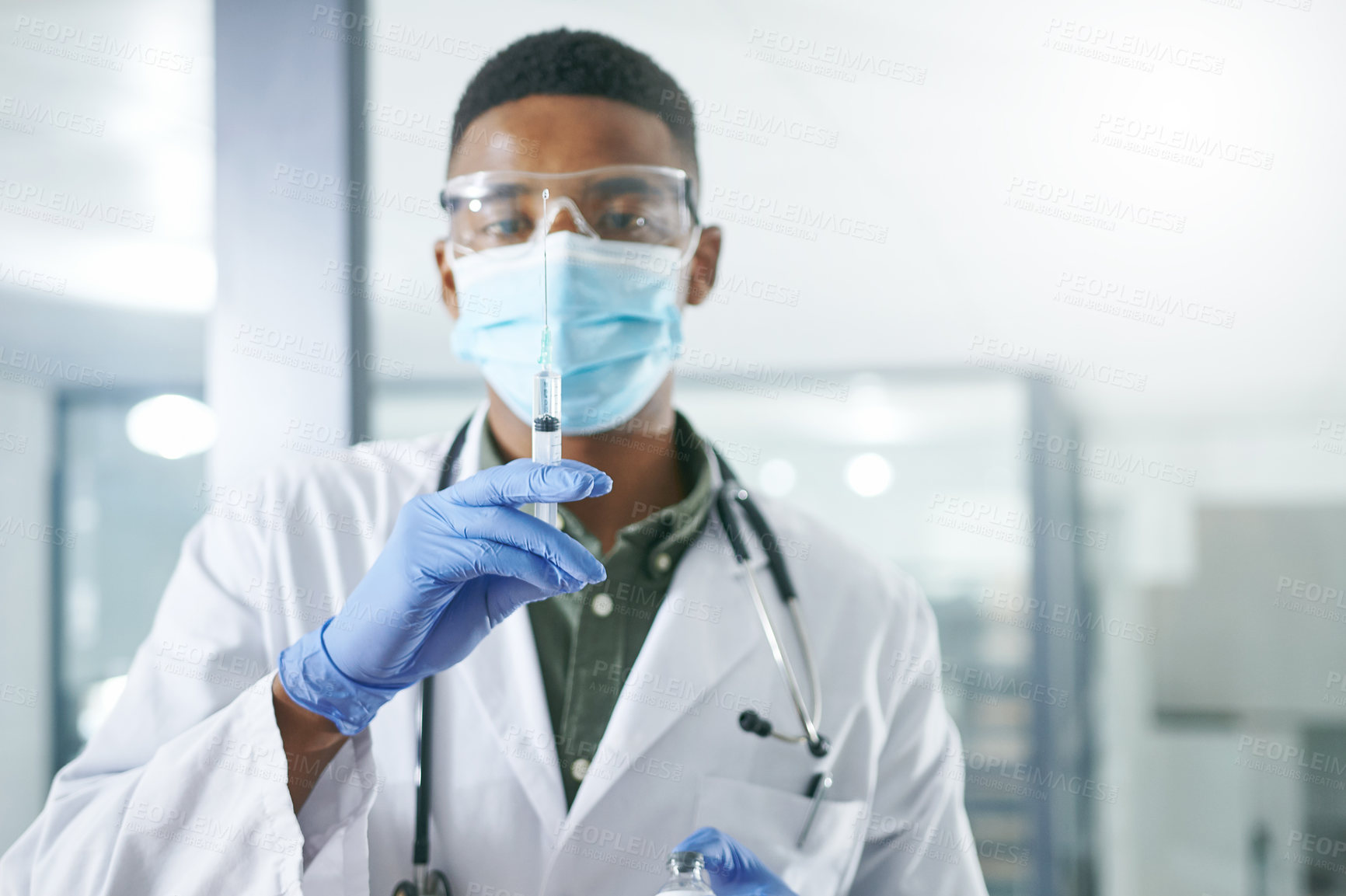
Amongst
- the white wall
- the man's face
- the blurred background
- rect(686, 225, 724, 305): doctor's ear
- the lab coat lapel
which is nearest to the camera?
the lab coat lapel

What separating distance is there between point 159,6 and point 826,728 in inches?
64.7

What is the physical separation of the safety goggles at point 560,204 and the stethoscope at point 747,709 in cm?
27

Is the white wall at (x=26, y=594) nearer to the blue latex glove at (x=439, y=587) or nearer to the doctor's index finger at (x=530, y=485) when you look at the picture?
the blue latex glove at (x=439, y=587)

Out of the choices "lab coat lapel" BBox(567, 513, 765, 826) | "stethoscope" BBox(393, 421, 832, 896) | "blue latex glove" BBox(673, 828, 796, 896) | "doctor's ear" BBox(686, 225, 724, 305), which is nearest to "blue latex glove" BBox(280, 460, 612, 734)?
"stethoscope" BBox(393, 421, 832, 896)

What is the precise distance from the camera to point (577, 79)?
1.20 m

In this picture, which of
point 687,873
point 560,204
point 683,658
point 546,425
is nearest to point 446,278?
point 560,204

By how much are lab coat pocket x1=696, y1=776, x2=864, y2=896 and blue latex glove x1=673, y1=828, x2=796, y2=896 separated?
2.6 inches

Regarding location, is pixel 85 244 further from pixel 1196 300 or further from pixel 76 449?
pixel 1196 300

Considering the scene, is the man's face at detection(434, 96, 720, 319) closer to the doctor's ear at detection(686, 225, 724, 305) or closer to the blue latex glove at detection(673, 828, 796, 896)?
the doctor's ear at detection(686, 225, 724, 305)

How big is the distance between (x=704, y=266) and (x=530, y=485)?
0.63 meters

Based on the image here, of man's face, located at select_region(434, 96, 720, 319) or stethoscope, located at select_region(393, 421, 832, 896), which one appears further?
man's face, located at select_region(434, 96, 720, 319)

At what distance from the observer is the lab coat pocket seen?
3.48 feet

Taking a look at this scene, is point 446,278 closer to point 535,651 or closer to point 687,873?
point 535,651

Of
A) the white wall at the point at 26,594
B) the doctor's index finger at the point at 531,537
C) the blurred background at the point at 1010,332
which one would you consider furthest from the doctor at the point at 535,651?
the white wall at the point at 26,594
